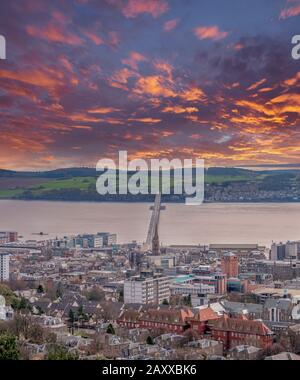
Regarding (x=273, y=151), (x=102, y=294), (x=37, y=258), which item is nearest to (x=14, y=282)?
(x=102, y=294)

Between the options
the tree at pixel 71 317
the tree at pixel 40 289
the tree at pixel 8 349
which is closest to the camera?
the tree at pixel 8 349

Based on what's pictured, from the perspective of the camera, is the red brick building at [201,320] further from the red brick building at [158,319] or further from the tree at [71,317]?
the tree at [71,317]

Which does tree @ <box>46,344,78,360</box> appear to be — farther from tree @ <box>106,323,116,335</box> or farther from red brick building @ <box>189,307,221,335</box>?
red brick building @ <box>189,307,221,335</box>

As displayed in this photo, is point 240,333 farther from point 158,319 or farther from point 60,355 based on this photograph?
point 60,355

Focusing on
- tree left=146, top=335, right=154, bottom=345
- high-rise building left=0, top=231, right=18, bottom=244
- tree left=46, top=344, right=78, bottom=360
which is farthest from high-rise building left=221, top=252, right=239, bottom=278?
tree left=46, top=344, right=78, bottom=360

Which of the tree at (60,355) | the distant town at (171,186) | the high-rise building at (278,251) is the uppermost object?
the distant town at (171,186)

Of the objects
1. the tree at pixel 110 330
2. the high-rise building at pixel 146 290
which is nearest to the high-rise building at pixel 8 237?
the high-rise building at pixel 146 290

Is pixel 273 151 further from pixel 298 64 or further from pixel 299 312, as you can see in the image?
pixel 299 312
